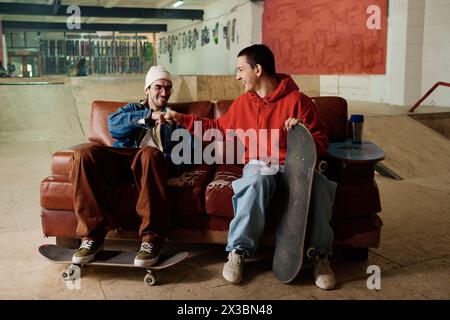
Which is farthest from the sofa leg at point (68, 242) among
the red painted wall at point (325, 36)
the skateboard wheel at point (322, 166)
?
the red painted wall at point (325, 36)

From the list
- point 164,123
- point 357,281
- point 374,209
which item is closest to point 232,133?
point 164,123

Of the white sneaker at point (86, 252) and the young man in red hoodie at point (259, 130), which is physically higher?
the young man in red hoodie at point (259, 130)

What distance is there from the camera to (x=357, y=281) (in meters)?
2.16

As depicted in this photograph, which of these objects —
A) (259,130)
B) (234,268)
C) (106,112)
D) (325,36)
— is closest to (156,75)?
(106,112)

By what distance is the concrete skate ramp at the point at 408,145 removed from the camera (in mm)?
4457

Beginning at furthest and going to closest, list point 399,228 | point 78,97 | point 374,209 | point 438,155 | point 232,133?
point 78,97, point 438,155, point 399,228, point 232,133, point 374,209

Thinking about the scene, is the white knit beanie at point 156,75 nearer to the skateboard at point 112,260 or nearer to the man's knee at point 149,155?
the man's knee at point 149,155

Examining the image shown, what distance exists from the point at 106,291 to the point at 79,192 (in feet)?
1.57

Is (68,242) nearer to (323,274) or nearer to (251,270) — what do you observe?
(251,270)

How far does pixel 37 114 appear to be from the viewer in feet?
24.1

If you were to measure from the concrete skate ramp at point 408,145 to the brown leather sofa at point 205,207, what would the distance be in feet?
7.28

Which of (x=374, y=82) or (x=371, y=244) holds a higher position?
(x=374, y=82)

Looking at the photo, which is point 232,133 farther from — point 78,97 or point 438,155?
point 78,97
